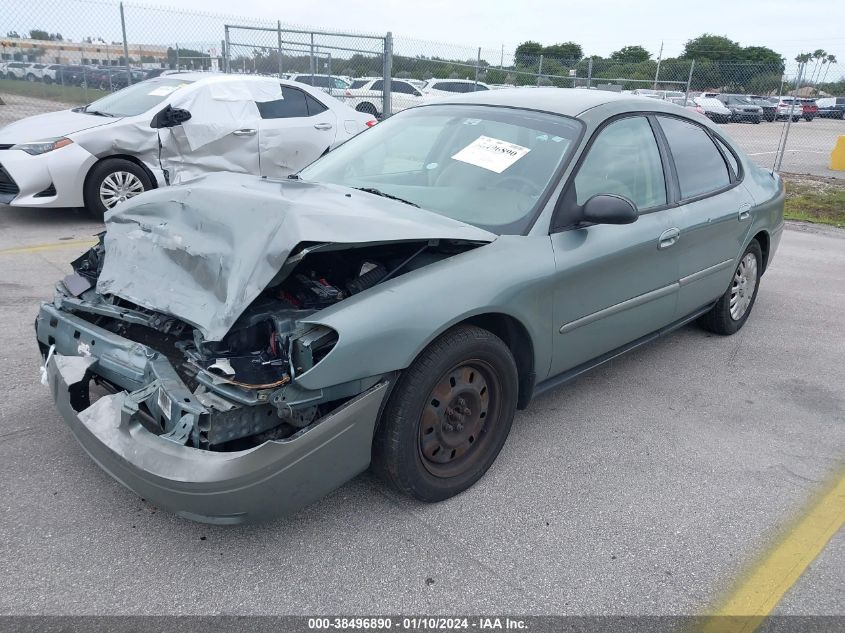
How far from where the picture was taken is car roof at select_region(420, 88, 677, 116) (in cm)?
355

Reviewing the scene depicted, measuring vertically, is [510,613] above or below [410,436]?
below

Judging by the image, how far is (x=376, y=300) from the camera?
2459 millimetres

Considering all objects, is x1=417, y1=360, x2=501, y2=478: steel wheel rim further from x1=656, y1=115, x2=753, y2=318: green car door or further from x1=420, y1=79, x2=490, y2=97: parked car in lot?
x1=420, y1=79, x2=490, y2=97: parked car in lot

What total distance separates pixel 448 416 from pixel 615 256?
1.23 metres

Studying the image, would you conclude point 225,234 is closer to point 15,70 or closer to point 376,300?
point 376,300

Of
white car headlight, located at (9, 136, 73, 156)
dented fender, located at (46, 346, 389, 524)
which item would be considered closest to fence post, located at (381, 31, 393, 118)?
white car headlight, located at (9, 136, 73, 156)

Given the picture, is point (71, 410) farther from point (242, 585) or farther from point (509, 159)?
point (509, 159)

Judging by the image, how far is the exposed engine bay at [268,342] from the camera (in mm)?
2270

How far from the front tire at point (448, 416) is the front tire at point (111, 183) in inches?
222

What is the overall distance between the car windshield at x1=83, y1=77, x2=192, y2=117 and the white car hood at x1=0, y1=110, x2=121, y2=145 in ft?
0.74

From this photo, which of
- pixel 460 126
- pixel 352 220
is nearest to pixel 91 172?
pixel 460 126

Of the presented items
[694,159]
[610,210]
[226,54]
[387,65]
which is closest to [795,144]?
[387,65]

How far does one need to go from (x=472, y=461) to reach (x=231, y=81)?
21.7 feet

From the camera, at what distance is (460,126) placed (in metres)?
3.64
